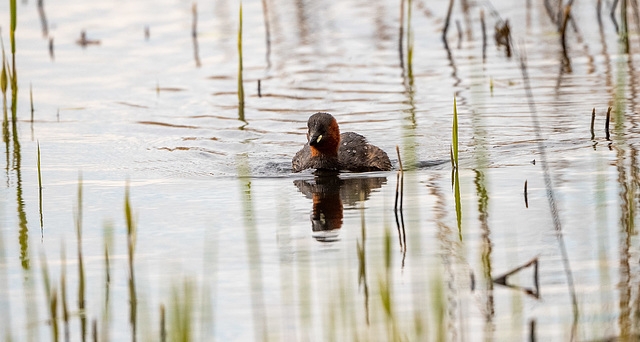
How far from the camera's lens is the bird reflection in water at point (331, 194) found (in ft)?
20.0

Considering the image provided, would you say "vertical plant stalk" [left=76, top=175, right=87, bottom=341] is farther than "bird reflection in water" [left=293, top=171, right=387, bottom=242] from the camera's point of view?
No

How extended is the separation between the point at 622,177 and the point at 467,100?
3.96m

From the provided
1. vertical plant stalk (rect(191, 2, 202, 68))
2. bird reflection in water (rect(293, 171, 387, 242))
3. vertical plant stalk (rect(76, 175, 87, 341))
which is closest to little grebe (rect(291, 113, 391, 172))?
bird reflection in water (rect(293, 171, 387, 242))

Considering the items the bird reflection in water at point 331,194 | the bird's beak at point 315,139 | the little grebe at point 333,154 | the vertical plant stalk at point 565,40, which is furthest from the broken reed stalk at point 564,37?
the bird reflection in water at point 331,194

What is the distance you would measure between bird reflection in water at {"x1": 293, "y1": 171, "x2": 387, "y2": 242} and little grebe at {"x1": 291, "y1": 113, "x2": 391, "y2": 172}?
0.15 metres

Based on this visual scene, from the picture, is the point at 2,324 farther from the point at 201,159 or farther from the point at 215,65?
the point at 215,65

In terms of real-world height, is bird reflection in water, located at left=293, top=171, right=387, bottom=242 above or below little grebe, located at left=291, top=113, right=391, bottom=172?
below

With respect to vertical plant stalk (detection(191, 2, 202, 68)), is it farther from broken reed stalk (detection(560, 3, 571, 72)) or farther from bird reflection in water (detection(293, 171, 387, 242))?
bird reflection in water (detection(293, 171, 387, 242))

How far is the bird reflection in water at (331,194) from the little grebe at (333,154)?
5.8 inches

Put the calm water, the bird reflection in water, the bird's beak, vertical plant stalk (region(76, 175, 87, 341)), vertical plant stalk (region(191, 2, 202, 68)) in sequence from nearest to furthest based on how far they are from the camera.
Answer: vertical plant stalk (region(76, 175, 87, 341)) → the calm water → the bird reflection in water → the bird's beak → vertical plant stalk (region(191, 2, 202, 68))

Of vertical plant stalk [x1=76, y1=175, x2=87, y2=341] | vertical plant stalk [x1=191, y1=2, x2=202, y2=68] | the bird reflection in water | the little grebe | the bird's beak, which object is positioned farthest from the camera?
vertical plant stalk [x1=191, y1=2, x2=202, y2=68]

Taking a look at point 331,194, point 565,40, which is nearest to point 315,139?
point 331,194

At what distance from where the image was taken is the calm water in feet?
14.5

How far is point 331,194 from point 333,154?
1.30m
